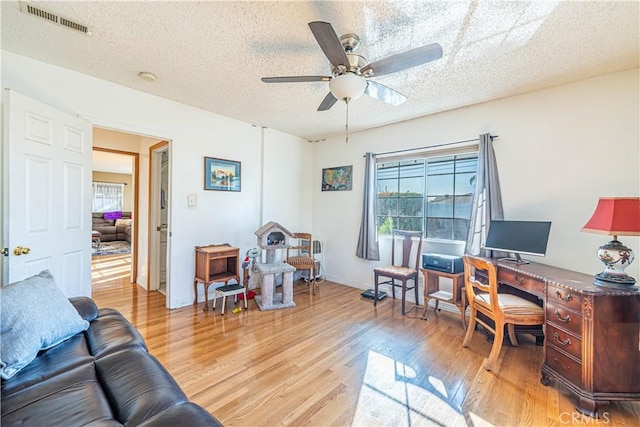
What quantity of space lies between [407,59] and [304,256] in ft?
10.8

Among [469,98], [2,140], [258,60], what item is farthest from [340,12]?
[2,140]

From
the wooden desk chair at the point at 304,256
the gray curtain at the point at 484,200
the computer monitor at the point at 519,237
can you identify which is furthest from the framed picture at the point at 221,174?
the computer monitor at the point at 519,237

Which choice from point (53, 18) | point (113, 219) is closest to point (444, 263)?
point (53, 18)

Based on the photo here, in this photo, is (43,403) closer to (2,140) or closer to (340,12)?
(2,140)

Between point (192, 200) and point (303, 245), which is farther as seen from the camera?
point (303, 245)

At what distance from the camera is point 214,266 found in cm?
364

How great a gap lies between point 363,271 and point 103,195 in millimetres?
10188

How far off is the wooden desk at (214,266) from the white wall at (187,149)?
0.15 meters

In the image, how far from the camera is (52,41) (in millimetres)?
2102

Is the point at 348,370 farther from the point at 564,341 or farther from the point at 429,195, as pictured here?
the point at 429,195

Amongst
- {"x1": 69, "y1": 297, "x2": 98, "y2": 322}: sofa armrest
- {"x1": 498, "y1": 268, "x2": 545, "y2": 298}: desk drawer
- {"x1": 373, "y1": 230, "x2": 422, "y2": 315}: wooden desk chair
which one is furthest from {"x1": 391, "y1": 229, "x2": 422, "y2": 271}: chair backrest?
{"x1": 69, "y1": 297, "x2": 98, "y2": 322}: sofa armrest

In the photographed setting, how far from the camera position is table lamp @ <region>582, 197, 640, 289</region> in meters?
1.79

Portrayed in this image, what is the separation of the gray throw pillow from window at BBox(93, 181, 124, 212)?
10115mm

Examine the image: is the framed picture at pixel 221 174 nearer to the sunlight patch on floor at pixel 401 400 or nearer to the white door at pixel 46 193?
the white door at pixel 46 193
